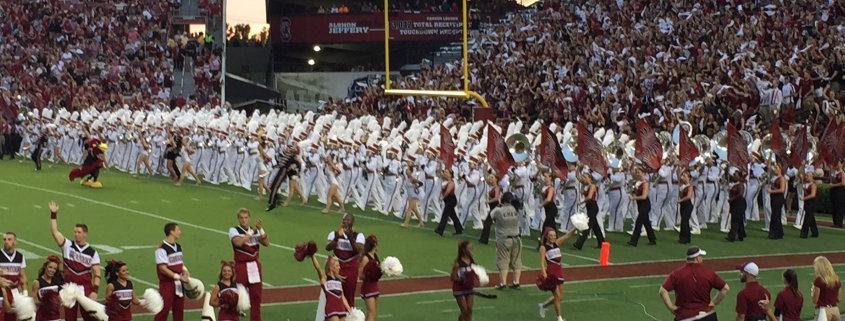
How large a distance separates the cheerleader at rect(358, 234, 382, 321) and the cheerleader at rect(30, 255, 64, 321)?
10.4 ft

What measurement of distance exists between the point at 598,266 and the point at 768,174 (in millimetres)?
6166

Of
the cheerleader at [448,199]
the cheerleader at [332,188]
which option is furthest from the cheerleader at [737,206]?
the cheerleader at [332,188]

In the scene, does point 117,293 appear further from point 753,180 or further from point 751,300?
point 753,180

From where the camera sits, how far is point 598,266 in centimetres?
1895

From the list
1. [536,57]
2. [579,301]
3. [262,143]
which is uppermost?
[536,57]

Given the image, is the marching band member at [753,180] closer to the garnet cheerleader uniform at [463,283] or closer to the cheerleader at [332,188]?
the cheerleader at [332,188]

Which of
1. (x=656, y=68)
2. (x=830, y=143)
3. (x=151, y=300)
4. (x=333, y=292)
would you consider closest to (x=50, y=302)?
(x=151, y=300)

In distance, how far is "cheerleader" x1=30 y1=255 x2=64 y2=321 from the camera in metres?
12.0

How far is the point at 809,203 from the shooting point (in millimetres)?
22156

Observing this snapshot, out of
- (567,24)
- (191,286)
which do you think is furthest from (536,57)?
(191,286)

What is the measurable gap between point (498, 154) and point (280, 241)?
4.00 m

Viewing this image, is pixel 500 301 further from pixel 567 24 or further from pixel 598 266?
pixel 567 24

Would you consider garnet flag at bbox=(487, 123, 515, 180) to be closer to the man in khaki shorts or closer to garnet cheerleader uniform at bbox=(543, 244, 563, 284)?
the man in khaki shorts

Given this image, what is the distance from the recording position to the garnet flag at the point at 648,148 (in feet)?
73.0
